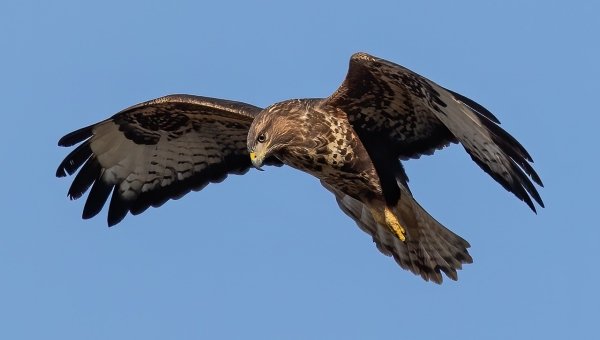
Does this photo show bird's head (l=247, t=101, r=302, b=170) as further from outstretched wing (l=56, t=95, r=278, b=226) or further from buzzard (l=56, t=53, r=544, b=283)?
outstretched wing (l=56, t=95, r=278, b=226)

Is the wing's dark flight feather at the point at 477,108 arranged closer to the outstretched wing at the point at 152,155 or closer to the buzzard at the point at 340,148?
the buzzard at the point at 340,148

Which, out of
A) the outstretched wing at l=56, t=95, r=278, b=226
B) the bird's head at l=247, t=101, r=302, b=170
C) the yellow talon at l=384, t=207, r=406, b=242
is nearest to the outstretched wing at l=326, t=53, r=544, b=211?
the bird's head at l=247, t=101, r=302, b=170

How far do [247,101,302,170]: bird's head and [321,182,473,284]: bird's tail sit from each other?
1393mm

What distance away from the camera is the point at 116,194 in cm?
1086

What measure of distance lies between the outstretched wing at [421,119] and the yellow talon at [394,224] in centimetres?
49

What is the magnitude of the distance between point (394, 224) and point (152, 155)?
243 cm

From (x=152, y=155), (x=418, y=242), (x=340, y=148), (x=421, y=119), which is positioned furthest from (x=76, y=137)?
(x=418, y=242)

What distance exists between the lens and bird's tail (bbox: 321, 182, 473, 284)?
10531 mm

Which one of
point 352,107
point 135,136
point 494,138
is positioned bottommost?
point 494,138

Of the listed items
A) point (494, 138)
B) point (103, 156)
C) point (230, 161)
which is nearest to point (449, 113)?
point (494, 138)

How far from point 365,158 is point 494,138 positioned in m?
1.52

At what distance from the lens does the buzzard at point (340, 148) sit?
28.2 feet

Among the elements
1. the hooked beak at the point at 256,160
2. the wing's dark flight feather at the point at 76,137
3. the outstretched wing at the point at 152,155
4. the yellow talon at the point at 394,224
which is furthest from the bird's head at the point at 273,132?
the wing's dark flight feather at the point at 76,137

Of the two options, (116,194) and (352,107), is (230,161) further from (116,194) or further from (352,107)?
(352,107)
